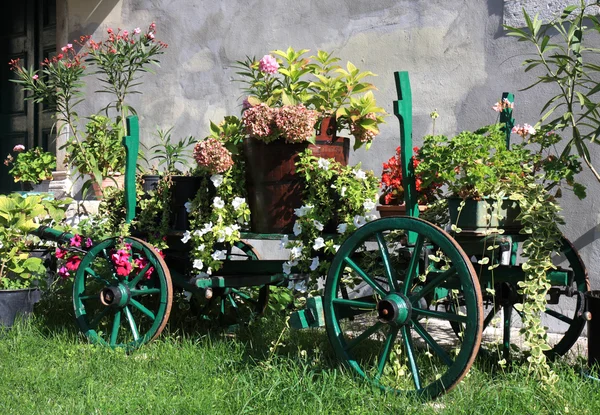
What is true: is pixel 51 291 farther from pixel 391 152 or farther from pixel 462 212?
pixel 462 212

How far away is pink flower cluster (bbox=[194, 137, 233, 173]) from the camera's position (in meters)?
3.70

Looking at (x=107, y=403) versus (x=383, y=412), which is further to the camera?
(x=107, y=403)

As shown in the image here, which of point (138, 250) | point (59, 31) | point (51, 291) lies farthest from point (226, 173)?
point (59, 31)

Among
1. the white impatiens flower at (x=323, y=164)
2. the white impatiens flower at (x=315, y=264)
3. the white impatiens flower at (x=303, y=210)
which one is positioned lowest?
the white impatiens flower at (x=315, y=264)

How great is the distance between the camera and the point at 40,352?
391 centimetres

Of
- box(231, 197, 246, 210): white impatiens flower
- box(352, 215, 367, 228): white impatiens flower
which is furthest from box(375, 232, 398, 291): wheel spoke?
box(231, 197, 246, 210): white impatiens flower

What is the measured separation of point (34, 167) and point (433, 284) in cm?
535

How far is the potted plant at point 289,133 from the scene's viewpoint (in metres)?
3.53

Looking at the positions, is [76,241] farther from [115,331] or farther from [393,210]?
[393,210]

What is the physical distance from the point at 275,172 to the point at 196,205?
0.55 m

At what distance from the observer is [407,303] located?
9.75ft

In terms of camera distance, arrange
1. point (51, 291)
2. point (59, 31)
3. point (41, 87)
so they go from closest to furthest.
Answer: point (51, 291) → point (41, 87) → point (59, 31)

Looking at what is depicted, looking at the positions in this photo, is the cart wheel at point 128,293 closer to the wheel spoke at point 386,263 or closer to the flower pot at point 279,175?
the flower pot at point 279,175

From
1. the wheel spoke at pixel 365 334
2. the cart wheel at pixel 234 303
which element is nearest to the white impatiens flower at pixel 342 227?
the wheel spoke at pixel 365 334
